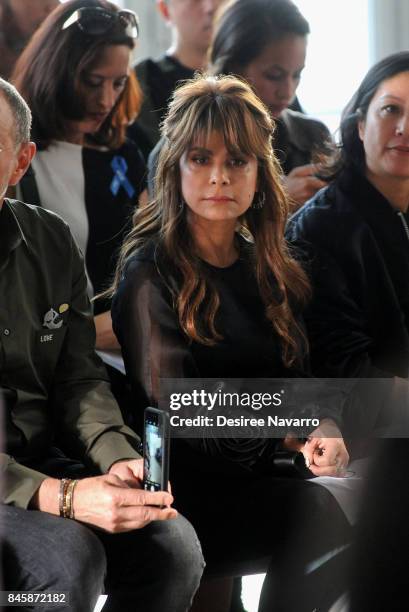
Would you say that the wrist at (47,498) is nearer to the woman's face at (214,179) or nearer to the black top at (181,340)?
the black top at (181,340)

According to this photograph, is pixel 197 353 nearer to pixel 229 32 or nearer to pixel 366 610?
pixel 366 610

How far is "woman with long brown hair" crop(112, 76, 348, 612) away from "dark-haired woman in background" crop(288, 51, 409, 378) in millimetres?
88

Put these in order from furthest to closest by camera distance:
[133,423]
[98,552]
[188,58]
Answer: [188,58]
[133,423]
[98,552]

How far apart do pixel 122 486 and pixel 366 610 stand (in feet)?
1.61

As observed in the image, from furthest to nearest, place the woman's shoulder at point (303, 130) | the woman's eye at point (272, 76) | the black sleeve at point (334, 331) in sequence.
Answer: the woman's shoulder at point (303, 130) → the woman's eye at point (272, 76) → the black sleeve at point (334, 331)

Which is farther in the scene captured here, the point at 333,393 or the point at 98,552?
the point at 333,393

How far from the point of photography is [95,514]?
1341 millimetres

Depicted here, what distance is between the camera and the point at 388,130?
70.2 inches

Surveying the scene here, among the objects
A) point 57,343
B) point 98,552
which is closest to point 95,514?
point 98,552

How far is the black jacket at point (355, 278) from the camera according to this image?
173 centimetres

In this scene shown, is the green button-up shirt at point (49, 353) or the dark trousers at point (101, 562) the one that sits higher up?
the green button-up shirt at point (49, 353)

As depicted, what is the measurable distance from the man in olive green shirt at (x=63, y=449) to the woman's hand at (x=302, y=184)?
0.59 meters

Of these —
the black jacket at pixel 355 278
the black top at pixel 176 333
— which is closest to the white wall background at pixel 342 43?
the black jacket at pixel 355 278

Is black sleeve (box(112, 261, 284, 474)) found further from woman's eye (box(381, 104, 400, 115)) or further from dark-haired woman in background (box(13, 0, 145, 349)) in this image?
woman's eye (box(381, 104, 400, 115))
